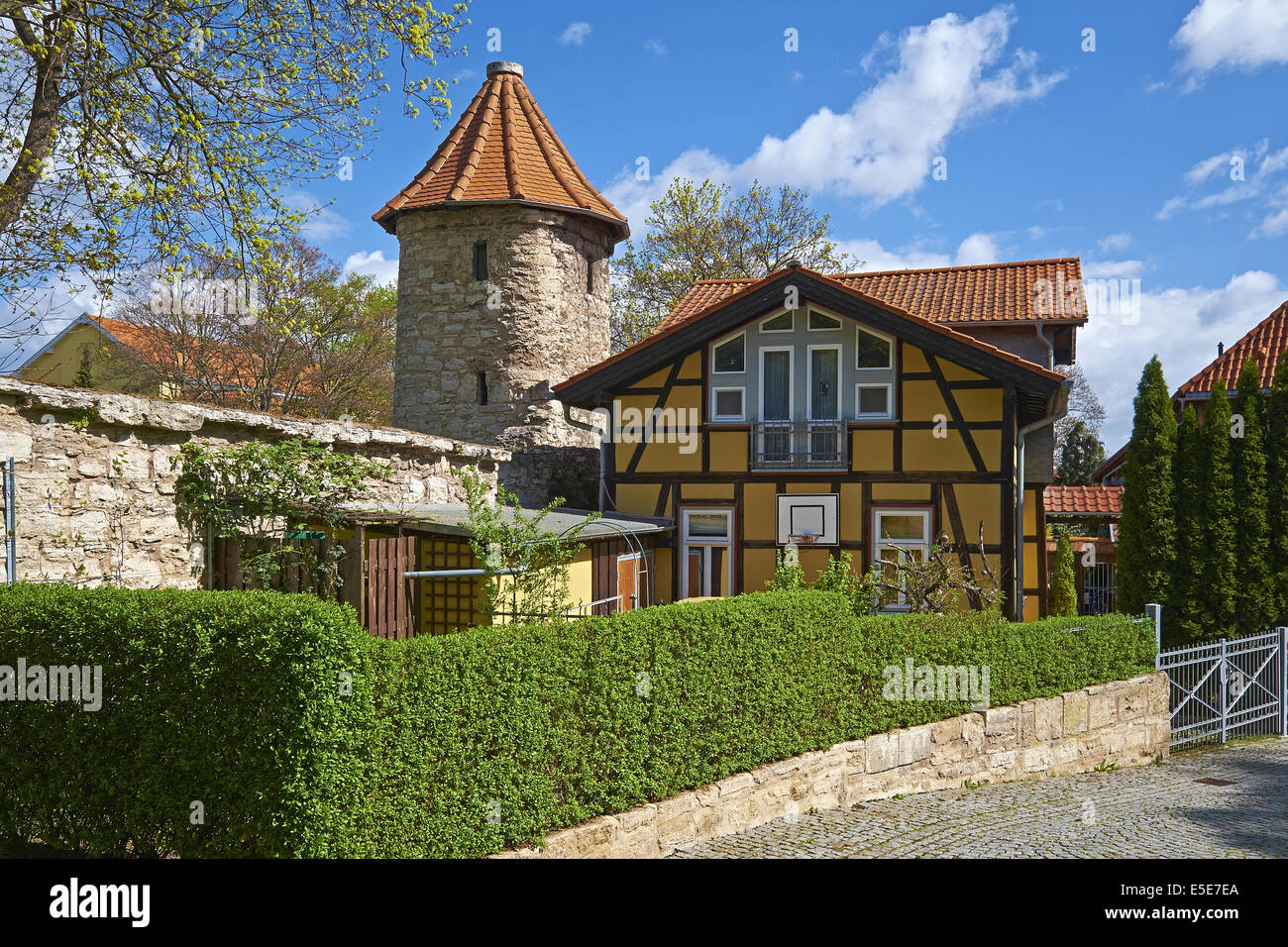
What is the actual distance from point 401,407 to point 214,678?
14.0m

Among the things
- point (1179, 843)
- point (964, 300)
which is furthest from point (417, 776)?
point (964, 300)

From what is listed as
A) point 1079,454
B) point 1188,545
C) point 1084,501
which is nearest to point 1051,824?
point 1188,545

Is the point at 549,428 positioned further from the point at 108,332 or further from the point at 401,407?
the point at 108,332

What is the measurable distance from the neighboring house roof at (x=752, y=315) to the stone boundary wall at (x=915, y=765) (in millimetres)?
4472

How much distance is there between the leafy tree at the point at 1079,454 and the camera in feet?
135


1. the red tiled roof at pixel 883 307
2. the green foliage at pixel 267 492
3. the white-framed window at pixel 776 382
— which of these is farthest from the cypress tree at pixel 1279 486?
the green foliage at pixel 267 492

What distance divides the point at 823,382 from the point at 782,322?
1.16 meters

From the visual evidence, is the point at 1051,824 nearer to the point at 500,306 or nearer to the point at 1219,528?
the point at 1219,528

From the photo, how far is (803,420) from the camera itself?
14.8 m

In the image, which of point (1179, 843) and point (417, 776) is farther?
point (1179, 843)

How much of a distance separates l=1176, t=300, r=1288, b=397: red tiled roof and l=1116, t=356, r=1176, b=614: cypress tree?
516 cm

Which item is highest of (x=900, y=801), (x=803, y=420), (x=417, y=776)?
(x=803, y=420)

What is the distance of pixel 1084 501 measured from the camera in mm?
24062

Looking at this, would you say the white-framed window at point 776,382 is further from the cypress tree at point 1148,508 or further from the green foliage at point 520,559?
the green foliage at point 520,559
